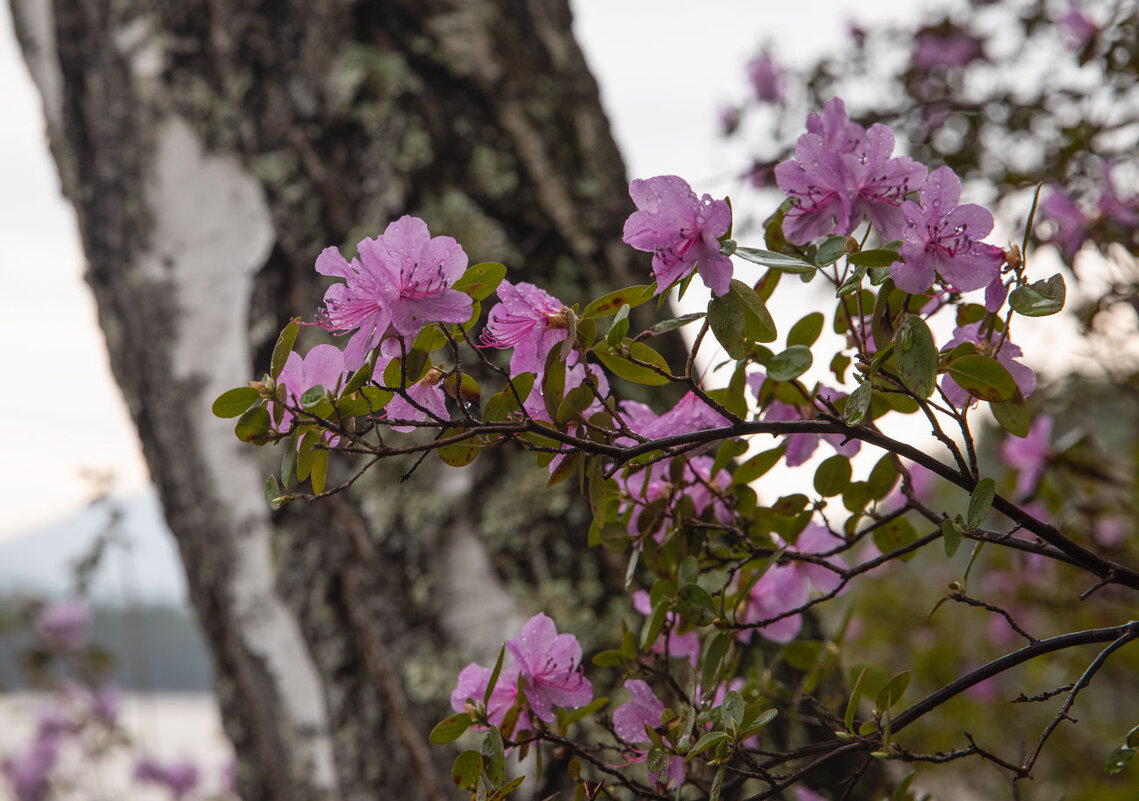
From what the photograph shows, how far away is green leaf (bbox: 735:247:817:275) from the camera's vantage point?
0.52 meters

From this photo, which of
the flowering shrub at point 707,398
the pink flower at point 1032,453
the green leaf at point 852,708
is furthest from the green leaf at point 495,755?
the pink flower at point 1032,453

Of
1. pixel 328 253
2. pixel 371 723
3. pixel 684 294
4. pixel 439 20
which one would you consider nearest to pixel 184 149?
pixel 439 20

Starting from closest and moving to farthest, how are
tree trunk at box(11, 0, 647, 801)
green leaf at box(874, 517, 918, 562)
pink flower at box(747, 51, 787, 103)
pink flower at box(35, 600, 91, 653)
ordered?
green leaf at box(874, 517, 918, 562), tree trunk at box(11, 0, 647, 801), pink flower at box(747, 51, 787, 103), pink flower at box(35, 600, 91, 653)

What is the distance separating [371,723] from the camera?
1.26m

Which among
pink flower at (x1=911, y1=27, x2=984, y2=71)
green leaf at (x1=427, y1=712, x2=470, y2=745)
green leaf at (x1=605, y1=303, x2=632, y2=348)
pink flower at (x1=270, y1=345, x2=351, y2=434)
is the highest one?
pink flower at (x1=911, y1=27, x2=984, y2=71)

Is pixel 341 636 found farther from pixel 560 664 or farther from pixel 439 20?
pixel 439 20

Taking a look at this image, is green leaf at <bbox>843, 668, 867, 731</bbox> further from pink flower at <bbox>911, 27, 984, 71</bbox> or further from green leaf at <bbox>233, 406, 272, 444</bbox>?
pink flower at <bbox>911, 27, 984, 71</bbox>

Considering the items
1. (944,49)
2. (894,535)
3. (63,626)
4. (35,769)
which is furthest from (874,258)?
(35,769)

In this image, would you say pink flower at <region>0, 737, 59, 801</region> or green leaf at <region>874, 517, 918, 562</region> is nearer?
green leaf at <region>874, 517, 918, 562</region>

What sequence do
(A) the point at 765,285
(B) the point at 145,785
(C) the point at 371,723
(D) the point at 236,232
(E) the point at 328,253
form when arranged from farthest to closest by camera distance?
(B) the point at 145,785, (D) the point at 236,232, (C) the point at 371,723, (A) the point at 765,285, (E) the point at 328,253

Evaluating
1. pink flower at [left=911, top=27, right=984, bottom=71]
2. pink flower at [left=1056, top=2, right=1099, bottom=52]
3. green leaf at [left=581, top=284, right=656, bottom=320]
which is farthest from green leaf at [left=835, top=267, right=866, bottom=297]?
pink flower at [left=911, top=27, right=984, bottom=71]

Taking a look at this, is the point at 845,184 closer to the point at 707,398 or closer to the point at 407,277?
the point at 707,398

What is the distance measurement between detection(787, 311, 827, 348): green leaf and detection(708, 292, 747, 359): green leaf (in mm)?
162

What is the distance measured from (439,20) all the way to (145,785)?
381cm
